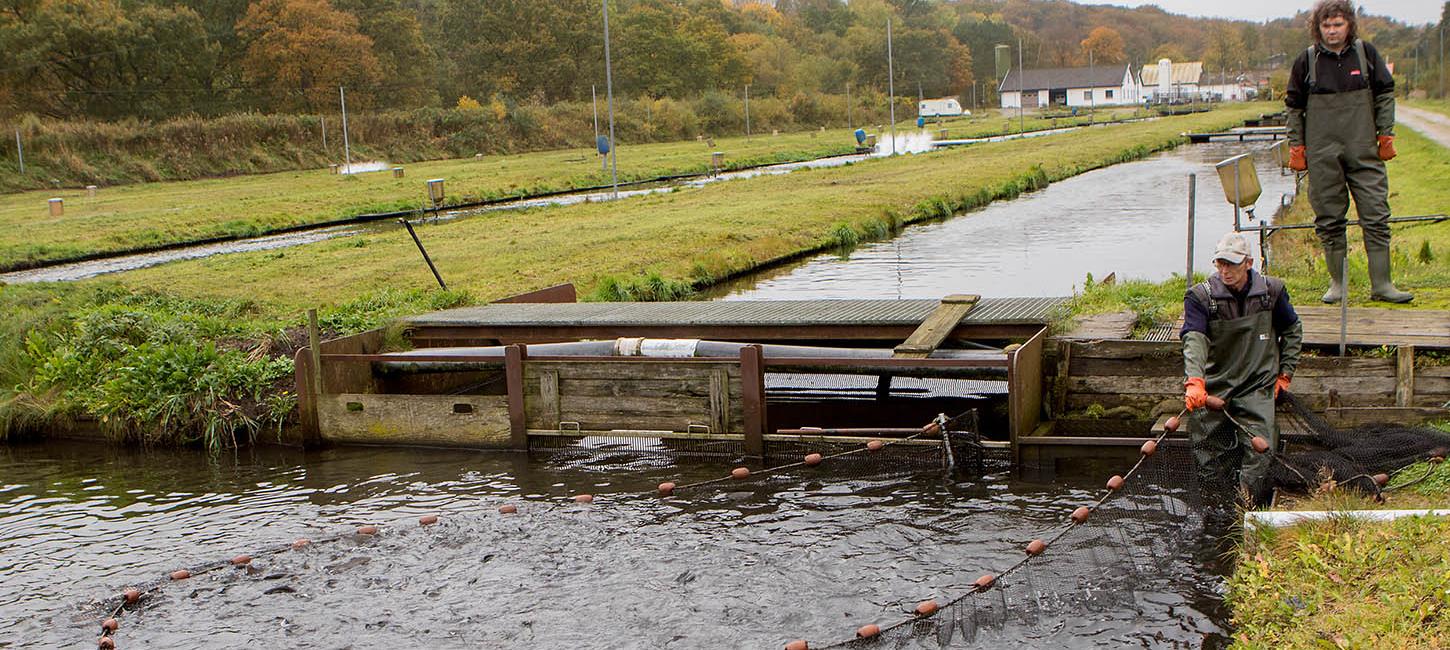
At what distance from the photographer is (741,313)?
576 inches

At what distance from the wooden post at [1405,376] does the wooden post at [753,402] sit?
5.46m

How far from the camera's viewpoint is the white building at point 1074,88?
153m

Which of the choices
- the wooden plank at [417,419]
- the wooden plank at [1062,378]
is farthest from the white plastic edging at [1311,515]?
the wooden plank at [417,419]

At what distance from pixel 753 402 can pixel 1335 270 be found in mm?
5780

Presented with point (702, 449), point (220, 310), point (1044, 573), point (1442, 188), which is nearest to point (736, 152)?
point (1442, 188)

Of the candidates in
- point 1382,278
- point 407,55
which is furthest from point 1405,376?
point 407,55

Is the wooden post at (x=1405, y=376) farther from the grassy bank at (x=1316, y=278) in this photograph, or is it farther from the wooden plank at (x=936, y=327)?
the wooden plank at (x=936, y=327)

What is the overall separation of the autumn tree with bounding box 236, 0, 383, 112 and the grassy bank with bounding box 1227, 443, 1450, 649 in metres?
70.9

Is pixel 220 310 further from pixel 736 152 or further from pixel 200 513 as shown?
pixel 736 152

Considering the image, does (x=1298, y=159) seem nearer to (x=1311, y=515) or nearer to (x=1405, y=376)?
(x=1405, y=376)

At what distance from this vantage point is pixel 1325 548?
730 cm

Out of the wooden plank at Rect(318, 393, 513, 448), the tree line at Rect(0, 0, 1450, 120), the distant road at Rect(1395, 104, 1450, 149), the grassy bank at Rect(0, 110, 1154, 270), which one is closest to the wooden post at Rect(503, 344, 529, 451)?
the wooden plank at Rect(318, 393, 513, 448)

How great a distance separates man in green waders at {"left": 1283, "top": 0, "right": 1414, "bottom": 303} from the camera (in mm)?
11578

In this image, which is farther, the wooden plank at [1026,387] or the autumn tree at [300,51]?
the autumn tree at [300,51]
